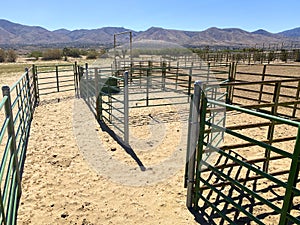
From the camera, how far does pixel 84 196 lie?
123 inches

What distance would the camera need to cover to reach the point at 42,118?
21.7ft

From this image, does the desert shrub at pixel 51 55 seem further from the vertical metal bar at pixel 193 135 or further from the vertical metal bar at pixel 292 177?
the vertical metal bar at pixel 292 177

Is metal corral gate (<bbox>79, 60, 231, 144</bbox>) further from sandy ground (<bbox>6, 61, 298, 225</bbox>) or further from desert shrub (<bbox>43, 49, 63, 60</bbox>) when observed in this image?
desert shrub (<bbox>43, 49, 63, 60</bbox>)

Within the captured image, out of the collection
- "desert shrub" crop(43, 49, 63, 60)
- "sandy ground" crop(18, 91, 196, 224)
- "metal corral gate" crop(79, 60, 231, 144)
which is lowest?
"sandy ground" crop(18, 91, 196, 224)

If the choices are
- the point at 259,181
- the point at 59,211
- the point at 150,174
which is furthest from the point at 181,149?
the point at 59,211

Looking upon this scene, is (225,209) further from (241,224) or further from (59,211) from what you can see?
(59,211)

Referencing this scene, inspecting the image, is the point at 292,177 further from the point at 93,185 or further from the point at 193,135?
the point at 93,185

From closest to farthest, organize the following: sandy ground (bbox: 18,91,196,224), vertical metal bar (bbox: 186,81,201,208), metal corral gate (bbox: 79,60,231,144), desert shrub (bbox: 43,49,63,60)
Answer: vertical metal bar (bbox: 186,81,201,208)
sandy ground (bbox: 18,91,196,224)
metal corral gate (bbox: 79,60,231,144)
desert shrub (bbox: 43,49,63,60)

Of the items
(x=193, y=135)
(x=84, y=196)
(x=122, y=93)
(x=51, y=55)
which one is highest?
(x=51, y=55)

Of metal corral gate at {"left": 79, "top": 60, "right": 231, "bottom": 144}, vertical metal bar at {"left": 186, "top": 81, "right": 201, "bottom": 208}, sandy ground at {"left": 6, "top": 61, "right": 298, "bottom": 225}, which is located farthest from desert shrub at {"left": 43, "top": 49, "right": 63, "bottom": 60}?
vertical metal bar at {"left": 186, "top": 81, "right": 201, "bottom": 208}

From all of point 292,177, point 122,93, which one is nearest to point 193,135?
point 292,177

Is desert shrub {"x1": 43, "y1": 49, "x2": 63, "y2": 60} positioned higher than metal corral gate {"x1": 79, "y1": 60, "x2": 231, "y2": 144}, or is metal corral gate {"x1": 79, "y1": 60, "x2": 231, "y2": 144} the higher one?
desert shrub {"x1": 43, "y1": 49, "x2": 63, "y2": 60}

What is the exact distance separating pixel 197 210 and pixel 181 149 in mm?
1822

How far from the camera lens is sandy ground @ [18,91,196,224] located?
8.97 feet
